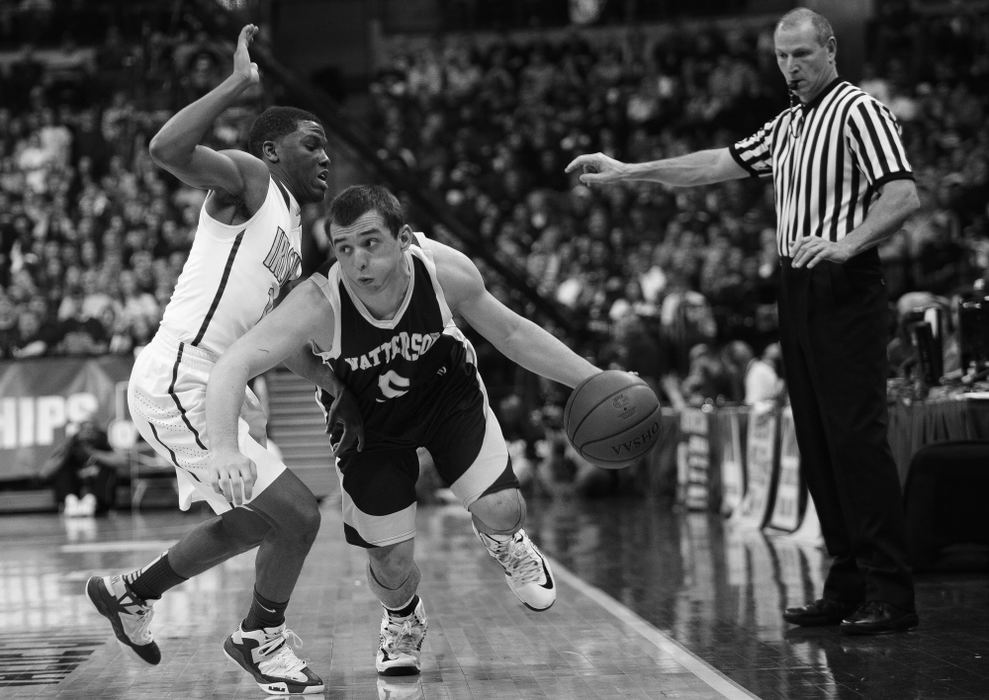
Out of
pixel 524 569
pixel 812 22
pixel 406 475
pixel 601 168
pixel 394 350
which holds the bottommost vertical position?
pixel 524 569

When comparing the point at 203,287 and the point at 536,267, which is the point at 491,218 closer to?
the point at 536,267

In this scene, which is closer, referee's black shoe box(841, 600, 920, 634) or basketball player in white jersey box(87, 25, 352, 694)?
basketball player in white jersey box(87, 25, 352, 694)

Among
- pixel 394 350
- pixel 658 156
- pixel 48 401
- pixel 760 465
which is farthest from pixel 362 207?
pixel 658 156

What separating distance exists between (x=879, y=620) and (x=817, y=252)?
4.37 ft

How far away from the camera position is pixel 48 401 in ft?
40.5

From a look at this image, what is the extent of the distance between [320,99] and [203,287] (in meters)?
12.6

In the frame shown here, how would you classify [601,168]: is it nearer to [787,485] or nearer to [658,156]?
[787,485]

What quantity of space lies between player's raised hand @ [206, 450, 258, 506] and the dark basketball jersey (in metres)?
0.63

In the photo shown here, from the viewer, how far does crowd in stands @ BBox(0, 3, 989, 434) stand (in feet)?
41.9

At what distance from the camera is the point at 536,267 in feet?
49.3

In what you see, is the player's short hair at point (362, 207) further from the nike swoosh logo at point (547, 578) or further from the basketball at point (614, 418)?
the nike swoosh logo at point (547, 578)

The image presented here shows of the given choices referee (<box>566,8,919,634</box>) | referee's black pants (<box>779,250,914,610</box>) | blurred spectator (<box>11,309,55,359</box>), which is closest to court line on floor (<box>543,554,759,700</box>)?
referee (<box>566,8,919,634</box>)

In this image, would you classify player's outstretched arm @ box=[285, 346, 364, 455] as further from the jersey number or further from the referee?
the referee

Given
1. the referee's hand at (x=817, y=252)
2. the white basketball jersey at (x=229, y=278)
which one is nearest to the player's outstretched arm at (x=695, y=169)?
the referee's hand at (x=817, y=252)
